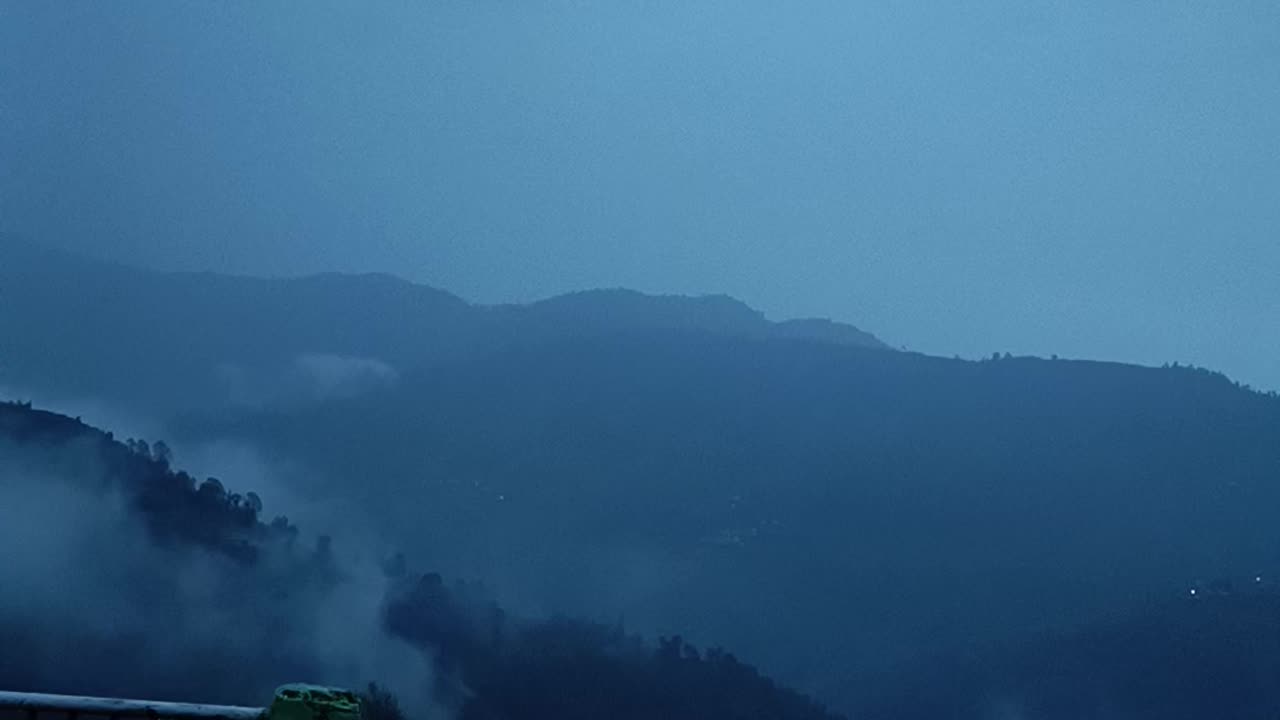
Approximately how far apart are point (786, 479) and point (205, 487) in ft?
202

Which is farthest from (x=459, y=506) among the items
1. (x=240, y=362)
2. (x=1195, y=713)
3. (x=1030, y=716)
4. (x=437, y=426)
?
(x=1195, y=713)

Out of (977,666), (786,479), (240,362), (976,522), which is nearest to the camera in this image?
(977,666)

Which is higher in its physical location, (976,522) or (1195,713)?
(976,522)

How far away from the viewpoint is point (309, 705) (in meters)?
2.60

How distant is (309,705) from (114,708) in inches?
16.3

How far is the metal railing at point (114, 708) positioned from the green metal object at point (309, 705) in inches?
2.5

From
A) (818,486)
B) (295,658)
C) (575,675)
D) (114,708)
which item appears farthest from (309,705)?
(818,486)

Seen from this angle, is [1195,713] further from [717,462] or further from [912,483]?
[717,462]

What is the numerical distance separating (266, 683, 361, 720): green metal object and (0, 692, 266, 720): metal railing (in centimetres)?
6

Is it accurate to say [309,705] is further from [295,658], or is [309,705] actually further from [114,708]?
[295,658]

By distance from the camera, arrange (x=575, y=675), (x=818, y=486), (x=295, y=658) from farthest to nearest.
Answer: (x=818, y=486) → (x=575, y=675) → (x=295, y=658)

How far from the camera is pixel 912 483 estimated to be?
98125mm

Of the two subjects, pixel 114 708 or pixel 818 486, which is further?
pixel 818 486

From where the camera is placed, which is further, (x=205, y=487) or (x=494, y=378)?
(x=494, y=378)
